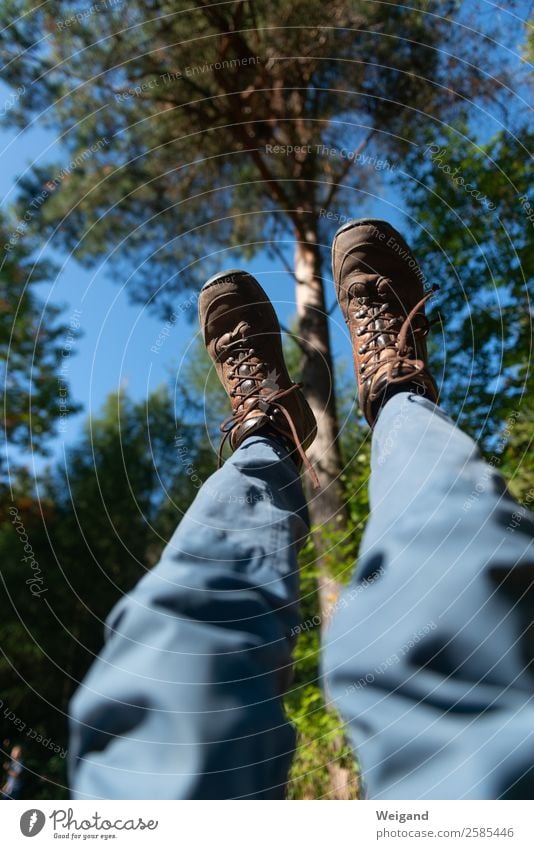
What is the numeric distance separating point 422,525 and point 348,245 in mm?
836

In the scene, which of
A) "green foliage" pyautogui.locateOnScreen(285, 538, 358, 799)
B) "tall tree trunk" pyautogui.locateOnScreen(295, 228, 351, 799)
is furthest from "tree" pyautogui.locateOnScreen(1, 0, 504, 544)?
"green foliage" pyautogui.locateOnScreen(285, 538, 358, 799)

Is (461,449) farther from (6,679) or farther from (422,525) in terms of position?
(6,679)

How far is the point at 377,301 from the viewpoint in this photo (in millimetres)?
1257

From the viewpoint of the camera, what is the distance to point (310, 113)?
92.0 inches

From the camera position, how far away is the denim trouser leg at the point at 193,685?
0.59 m

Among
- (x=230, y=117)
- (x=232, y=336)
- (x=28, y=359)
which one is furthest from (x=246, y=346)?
(x=28, y=359)

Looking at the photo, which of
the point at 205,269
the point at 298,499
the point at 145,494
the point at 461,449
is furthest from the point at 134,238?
the point at 145,494

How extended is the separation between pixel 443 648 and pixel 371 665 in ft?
0.26

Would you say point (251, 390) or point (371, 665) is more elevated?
point (251, 390)

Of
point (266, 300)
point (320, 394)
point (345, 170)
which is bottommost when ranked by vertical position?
point (266, 300)

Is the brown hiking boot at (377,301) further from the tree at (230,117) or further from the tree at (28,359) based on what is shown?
the tree at (28,359)

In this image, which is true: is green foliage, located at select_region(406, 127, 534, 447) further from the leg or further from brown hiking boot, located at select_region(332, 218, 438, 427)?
the leg

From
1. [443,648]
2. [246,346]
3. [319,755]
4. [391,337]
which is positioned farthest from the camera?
[319,755]

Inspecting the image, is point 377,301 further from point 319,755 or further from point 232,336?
point 319,755
